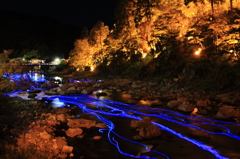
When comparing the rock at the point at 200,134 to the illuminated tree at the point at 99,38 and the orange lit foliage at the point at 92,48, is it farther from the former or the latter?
the illuminated tree at the point at 99,38

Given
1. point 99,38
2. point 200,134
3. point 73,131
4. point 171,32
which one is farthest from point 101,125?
point 99,38

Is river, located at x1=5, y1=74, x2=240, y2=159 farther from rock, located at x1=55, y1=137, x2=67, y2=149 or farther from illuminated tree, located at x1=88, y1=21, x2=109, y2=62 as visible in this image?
illuminated tree, located at x1=88, y1=21, x2=109, y2=62

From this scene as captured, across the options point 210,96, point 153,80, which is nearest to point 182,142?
point 210,96

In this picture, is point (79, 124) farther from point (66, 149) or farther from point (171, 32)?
point (171, 32)

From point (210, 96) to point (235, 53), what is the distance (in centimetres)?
462

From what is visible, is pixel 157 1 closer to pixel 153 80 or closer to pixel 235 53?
pixel 153 80

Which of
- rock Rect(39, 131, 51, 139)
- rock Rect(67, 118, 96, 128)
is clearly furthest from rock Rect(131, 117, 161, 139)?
rock Rect(39, 131, 51, 139)

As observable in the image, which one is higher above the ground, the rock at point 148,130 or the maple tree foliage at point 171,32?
the maple tree foliage at point 171,32

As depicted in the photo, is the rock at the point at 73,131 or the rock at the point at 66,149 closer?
the rock at the point at 66,149

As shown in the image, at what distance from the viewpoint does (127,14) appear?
2970cm

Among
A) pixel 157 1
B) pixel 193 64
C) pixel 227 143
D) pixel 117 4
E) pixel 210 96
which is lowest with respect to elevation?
pixel 227 143

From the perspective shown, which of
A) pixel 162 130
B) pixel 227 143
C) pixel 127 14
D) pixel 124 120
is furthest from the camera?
pixel 127 14

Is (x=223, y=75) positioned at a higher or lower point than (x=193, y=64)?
lower

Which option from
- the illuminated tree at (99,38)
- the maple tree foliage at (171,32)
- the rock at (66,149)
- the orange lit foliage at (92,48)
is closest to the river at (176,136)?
the rock at (66,149)
